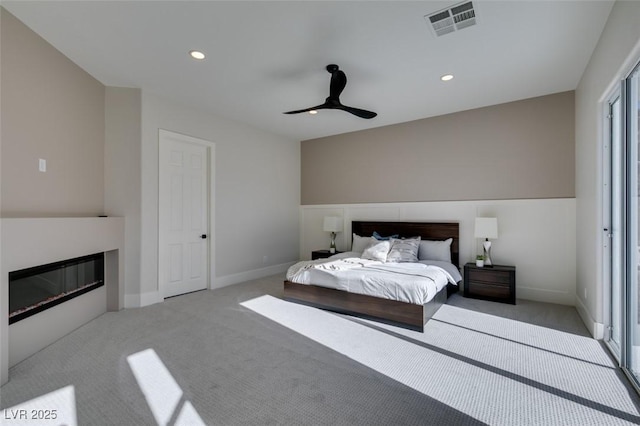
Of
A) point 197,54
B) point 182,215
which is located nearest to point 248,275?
point 182,215

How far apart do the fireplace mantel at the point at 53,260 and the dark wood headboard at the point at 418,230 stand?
377 cm

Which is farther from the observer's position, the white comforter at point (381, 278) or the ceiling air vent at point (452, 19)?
the white comforter at point (381, 278)

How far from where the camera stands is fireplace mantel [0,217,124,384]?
7.27 feet

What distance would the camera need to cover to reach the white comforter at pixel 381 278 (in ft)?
10.2

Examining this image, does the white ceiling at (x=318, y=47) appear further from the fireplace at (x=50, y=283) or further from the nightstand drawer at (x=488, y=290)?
the nightstand drawer at (x=488, y=290)

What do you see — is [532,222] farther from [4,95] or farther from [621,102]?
[4,95]

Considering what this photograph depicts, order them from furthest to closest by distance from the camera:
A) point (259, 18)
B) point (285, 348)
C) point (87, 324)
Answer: point (87, 324)
point (285, 348)
point (259, 18)

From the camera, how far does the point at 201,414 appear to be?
176 centimetres

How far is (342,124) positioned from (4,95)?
421 centimetres

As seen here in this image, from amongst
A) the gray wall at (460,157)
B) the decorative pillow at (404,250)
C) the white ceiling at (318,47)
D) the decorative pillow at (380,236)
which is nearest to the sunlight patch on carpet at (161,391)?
the white ceiling at (318,47)

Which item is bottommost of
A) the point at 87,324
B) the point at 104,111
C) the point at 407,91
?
the point at 87,324

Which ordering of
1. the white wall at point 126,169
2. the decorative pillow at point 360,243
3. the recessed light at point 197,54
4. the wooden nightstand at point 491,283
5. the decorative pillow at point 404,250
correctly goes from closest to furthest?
the recessed light at point 197,54 < the white wall at point 126,169 < the wooden nightstand at point 491,283 < the decorative pillow at point 404,250 < the decorative pillow at point 360,243

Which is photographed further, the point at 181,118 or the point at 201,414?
the point at 181,118

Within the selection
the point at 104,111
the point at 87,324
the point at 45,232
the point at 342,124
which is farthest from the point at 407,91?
the point at 87,324
